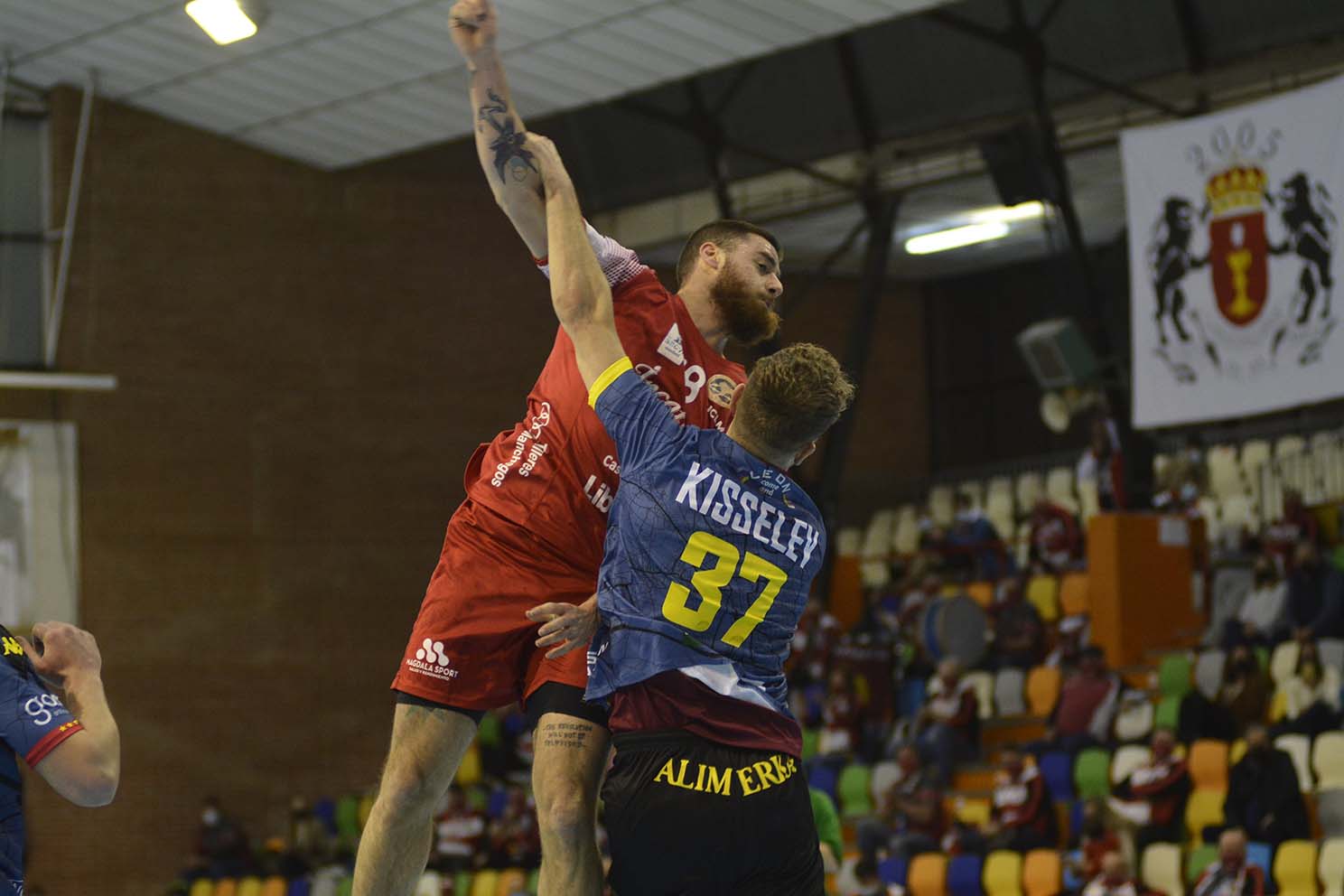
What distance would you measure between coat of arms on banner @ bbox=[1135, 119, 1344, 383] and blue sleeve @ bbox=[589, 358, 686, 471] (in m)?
13.5

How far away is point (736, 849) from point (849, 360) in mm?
19242

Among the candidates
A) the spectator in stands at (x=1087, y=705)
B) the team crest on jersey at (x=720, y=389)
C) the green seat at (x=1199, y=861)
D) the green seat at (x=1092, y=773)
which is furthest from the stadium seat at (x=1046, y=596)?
the team crest on jersey at (x=720, y=389)

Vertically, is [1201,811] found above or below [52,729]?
below

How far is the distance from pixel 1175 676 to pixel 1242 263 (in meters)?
4.27

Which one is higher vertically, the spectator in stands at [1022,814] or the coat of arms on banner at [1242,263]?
the coat of arms on banner at [1242,263]

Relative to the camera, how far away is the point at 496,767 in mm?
23062

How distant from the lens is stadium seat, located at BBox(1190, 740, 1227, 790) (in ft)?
52.0

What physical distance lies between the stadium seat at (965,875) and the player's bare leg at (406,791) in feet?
36.8

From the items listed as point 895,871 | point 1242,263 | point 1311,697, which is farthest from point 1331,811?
point 1242,263

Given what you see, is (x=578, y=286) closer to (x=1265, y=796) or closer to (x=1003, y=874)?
(x=1265, y=796)

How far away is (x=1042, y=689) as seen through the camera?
782 inches

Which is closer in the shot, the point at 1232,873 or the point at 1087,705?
the point at 1232,873

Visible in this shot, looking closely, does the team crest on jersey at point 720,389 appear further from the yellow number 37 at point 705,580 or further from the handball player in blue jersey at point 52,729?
the handball player in blue jersey at point 52,729

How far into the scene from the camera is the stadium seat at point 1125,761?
1659 cm
